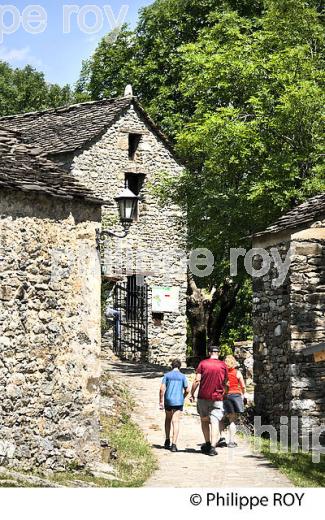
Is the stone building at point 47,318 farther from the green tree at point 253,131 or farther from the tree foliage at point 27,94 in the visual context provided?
the tree foliage at point 27,94

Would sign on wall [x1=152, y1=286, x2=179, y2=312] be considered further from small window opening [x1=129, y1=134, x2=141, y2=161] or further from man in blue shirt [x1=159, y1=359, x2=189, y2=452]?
man in blue shirt [x1=159, y1=359, x2=189, y2=452]

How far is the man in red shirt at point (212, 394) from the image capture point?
15.2m

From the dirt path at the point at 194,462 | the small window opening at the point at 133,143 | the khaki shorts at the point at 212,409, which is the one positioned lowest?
the dirt path at the point at 194,462

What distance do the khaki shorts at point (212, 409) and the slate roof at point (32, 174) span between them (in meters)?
3.40

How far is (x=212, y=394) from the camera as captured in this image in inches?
597

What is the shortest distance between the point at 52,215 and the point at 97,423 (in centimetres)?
289

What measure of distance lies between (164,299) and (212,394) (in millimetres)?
15815

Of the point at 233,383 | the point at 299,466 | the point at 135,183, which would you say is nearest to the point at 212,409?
the point at 233,383

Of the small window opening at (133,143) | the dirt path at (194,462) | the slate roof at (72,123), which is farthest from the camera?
the small window opening at (133,143)

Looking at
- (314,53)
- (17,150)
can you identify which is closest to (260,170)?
(314,53)

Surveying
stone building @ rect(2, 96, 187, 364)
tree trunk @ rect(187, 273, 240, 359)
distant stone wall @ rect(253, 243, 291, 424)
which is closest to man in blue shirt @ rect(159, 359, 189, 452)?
distant stone wall @ rect(253, 243, 291, 424)

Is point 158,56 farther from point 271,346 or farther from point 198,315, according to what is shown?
point 271,346

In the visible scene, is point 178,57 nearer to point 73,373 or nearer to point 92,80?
point 92,80

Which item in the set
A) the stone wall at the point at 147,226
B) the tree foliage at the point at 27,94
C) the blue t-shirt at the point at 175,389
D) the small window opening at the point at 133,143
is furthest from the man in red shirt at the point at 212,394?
the tree foliage at the point at 27,94
